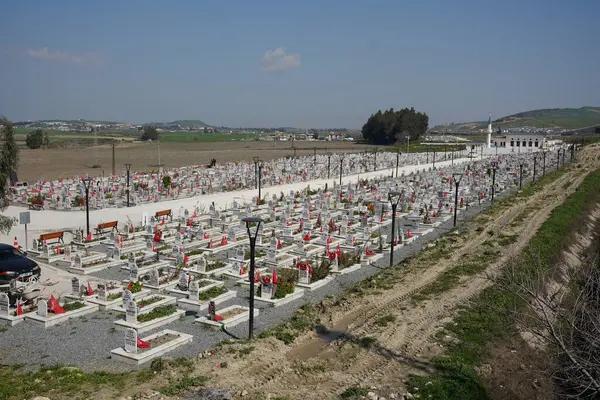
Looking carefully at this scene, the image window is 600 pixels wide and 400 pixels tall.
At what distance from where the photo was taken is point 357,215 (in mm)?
27375

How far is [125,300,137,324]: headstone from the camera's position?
1187cm

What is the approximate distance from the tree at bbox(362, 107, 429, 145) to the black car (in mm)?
96984

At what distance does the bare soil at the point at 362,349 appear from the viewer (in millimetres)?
8969

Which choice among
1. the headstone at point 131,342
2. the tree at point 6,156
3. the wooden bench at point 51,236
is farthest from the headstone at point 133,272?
the headstone at point 131,342

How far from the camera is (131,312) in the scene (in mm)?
11914

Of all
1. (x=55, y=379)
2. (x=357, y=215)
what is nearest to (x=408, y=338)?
(x=55, y=379)

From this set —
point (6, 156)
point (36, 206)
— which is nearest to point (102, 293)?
point (6, 156)

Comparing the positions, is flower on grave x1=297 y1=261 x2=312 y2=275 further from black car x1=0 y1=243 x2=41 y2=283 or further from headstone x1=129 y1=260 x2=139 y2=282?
black car x1=0 y1=243 x2=41 y2=283

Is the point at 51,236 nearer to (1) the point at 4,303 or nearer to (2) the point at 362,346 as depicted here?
(1) the point at 4,303

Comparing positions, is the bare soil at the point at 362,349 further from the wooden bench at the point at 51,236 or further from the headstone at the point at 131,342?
the wooden bench at the point at 51,236

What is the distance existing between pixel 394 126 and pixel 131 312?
341 feet

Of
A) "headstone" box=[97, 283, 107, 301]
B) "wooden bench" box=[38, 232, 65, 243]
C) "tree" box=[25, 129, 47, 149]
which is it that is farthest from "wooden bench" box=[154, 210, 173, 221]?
"tree" box=[25, 129, 47, 149]

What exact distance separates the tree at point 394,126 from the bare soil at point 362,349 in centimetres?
9552

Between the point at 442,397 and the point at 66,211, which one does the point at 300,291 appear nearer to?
the point at 442,397
